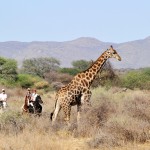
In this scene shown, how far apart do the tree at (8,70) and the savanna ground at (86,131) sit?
135 ft

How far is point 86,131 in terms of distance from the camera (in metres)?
14.0

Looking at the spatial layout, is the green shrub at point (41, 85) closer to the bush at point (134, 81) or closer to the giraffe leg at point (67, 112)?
the bush at point (134, 81)

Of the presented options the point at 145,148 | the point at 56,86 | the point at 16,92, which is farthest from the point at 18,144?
the point at 56,86

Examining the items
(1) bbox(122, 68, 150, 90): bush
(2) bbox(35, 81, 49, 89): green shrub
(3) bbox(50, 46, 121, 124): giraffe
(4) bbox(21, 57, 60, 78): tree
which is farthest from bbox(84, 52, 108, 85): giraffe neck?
(4) bbox(21, 57, 60, 78): tree

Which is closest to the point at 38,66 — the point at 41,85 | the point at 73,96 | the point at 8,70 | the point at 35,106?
the point at 8,70

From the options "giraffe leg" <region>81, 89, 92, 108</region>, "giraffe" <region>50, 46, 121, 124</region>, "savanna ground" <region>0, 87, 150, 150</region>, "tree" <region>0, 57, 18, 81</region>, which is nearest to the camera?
"savanna ground" <region>0, 87, 150, 150</region>

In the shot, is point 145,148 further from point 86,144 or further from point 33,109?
point 33,109

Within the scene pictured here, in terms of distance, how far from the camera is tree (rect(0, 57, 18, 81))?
57.7 meters

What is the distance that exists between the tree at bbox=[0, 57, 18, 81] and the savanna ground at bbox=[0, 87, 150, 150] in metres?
41.3

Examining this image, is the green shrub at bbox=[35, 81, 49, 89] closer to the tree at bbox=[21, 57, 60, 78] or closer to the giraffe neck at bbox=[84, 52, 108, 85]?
the tree at bbox=[21, 57, 60, 78]

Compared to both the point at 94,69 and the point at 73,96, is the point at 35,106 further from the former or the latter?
the point at 94,69

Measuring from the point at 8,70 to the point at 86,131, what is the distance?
45.6 m

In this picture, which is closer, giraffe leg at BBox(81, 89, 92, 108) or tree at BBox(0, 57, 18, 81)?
giraffe leg at BBox(81, 89, 92, 108)

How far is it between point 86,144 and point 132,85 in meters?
34.4
